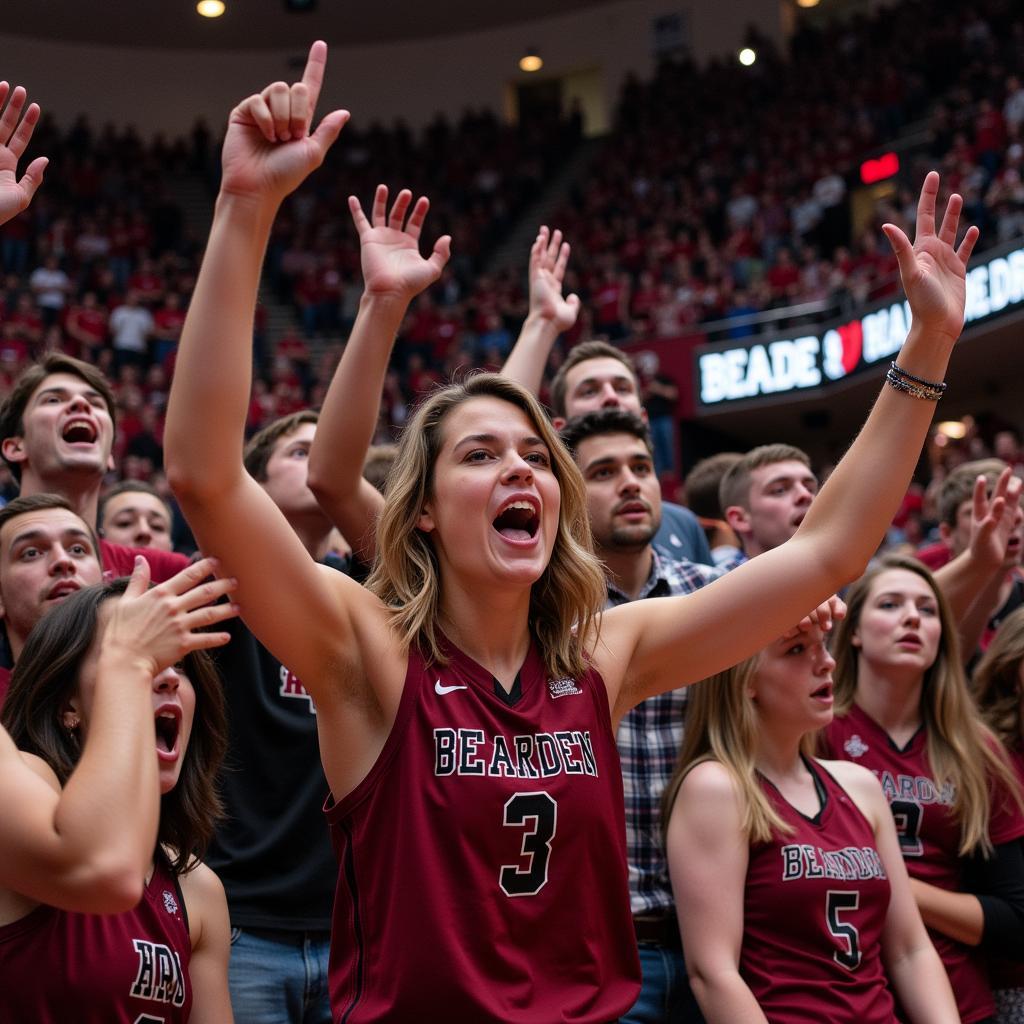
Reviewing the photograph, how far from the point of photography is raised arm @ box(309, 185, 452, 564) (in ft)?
8.53

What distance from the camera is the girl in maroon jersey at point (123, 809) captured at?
183 cm

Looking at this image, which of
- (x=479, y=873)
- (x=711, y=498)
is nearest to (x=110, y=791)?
(x=479, y=873)

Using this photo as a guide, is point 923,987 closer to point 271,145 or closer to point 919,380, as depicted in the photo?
point 919,380

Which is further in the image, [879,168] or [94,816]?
[879,168]

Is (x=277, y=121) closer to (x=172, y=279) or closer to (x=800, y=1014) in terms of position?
(x=800, y=1014)

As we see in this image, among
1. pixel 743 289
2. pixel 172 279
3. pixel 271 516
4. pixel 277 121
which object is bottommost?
pixel 271 516

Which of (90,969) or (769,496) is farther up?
(769,496)

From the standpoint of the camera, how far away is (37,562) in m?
2.97

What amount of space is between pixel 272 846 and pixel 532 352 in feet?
5.12

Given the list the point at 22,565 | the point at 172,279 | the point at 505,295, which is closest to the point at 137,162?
the point at 172,279

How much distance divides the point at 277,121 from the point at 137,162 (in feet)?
67.8

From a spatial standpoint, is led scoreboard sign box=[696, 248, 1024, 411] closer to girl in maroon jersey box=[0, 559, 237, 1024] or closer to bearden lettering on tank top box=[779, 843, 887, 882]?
bearden lettering on tank top box=[779, 843, 887, 882]

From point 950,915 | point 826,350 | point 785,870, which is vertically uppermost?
point 826,350

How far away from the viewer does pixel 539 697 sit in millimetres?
2207
